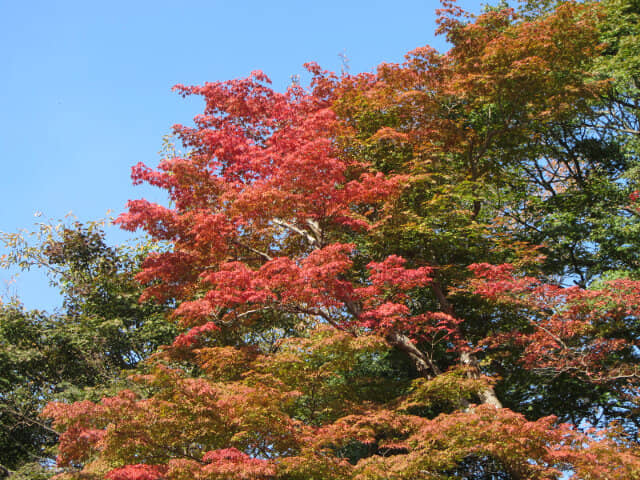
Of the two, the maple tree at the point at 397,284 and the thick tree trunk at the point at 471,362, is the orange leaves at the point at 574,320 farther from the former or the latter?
the thick tree trunk at the point at 471,362

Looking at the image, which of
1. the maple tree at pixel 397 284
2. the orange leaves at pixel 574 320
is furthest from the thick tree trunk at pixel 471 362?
the orange leaves at pixel 574 320

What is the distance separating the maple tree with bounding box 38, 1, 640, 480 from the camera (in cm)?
866

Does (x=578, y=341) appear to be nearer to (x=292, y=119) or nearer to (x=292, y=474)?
(x=292, y=474)

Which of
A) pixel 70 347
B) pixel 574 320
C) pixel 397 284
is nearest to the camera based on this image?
pixel 574 320

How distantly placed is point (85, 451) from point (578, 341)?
361 inches

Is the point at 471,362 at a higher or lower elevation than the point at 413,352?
lower

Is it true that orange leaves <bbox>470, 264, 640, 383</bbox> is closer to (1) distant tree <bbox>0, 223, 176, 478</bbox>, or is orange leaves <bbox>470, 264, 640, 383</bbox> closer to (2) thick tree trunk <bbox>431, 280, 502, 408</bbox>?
(2) thick tree trunk <bbox>431, 280, 502, 408</bbox>

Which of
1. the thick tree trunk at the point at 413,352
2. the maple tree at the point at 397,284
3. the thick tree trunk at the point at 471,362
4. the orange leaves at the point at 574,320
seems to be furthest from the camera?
the thick tree trunk at the point at 413,352

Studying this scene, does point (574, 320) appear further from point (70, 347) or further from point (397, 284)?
point (70, 347)

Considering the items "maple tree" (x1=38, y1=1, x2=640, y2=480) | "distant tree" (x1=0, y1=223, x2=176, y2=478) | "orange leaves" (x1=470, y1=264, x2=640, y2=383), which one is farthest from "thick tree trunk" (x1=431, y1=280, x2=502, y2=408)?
"distant tree" (x1=0, y1=223, x2=176, y2=478)

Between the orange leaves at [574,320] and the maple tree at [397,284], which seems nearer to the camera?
the maple tree at [397,284]

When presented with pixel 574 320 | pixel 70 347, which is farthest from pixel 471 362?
pixel 70 347

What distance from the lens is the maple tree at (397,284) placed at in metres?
8.66

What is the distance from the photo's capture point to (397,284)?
1211cm
